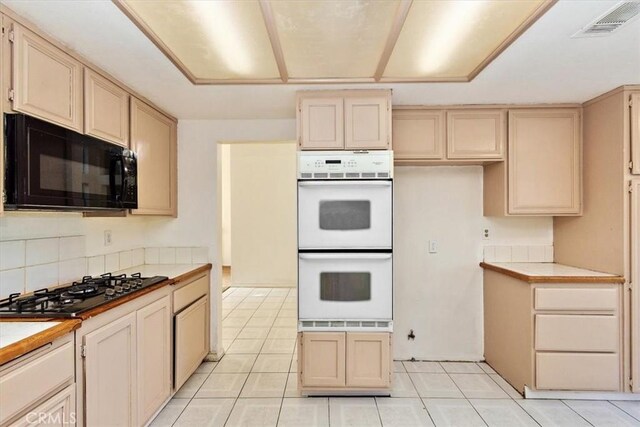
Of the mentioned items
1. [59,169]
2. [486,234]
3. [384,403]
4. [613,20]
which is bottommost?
[384,403]

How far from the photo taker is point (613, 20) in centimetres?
164

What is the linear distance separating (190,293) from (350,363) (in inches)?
52.9

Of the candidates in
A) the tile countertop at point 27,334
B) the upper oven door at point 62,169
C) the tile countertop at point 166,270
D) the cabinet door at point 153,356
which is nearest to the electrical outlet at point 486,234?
the tile countertop at point 166,270

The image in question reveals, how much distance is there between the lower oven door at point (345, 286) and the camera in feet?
8.39

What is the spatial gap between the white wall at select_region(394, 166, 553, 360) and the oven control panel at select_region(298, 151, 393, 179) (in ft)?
2.44

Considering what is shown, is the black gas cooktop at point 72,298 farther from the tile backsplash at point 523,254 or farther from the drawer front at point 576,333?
the tile backsplash at point 523,254

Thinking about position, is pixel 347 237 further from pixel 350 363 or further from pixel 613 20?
pixel 613 20

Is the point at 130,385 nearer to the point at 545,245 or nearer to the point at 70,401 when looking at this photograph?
the point at 70,401

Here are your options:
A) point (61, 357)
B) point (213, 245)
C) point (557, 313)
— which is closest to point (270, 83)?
point (213, 245)

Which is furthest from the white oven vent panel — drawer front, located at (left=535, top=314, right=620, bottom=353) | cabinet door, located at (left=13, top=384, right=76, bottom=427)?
cabinet door, located at (left=13, top=384, right=76, bottom=427)

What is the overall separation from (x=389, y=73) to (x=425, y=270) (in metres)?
1.79

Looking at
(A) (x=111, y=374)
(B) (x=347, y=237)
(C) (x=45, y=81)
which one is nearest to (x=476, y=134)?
(B) (x=347, y=237)

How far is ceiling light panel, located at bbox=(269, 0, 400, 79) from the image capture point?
160 centimetres

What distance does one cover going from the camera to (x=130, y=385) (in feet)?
6.41
